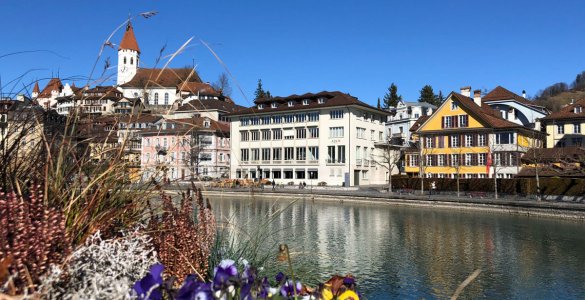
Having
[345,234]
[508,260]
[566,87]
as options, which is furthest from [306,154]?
[566,87]

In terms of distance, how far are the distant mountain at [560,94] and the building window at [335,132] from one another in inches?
2041

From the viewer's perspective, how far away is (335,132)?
57656mm

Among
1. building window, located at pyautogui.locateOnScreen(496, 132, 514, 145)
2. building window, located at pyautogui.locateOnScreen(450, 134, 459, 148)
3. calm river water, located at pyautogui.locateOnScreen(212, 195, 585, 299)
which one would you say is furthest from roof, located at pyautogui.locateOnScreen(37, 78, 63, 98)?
building window, located at pyautogui.locateOnScreen(450, 134, 459, 148)

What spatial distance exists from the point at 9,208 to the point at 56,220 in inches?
7.4

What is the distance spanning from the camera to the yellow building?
1918 inches

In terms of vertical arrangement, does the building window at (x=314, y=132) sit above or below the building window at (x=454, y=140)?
above

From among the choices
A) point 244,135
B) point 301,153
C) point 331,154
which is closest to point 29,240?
point 331,154

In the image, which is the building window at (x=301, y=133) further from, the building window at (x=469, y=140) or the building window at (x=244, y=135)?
the building window at (x=469, y=140)

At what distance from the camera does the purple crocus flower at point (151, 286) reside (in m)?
1.79

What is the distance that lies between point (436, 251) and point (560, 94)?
4357 inches

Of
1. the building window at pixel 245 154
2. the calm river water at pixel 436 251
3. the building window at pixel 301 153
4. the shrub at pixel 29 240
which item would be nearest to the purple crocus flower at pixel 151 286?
the shrub at pixel 29 240

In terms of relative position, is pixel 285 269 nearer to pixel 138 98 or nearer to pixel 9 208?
pixel 138 98

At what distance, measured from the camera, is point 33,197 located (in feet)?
7.28

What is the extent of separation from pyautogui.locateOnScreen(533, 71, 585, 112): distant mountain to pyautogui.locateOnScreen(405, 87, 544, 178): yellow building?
45.6 meters
